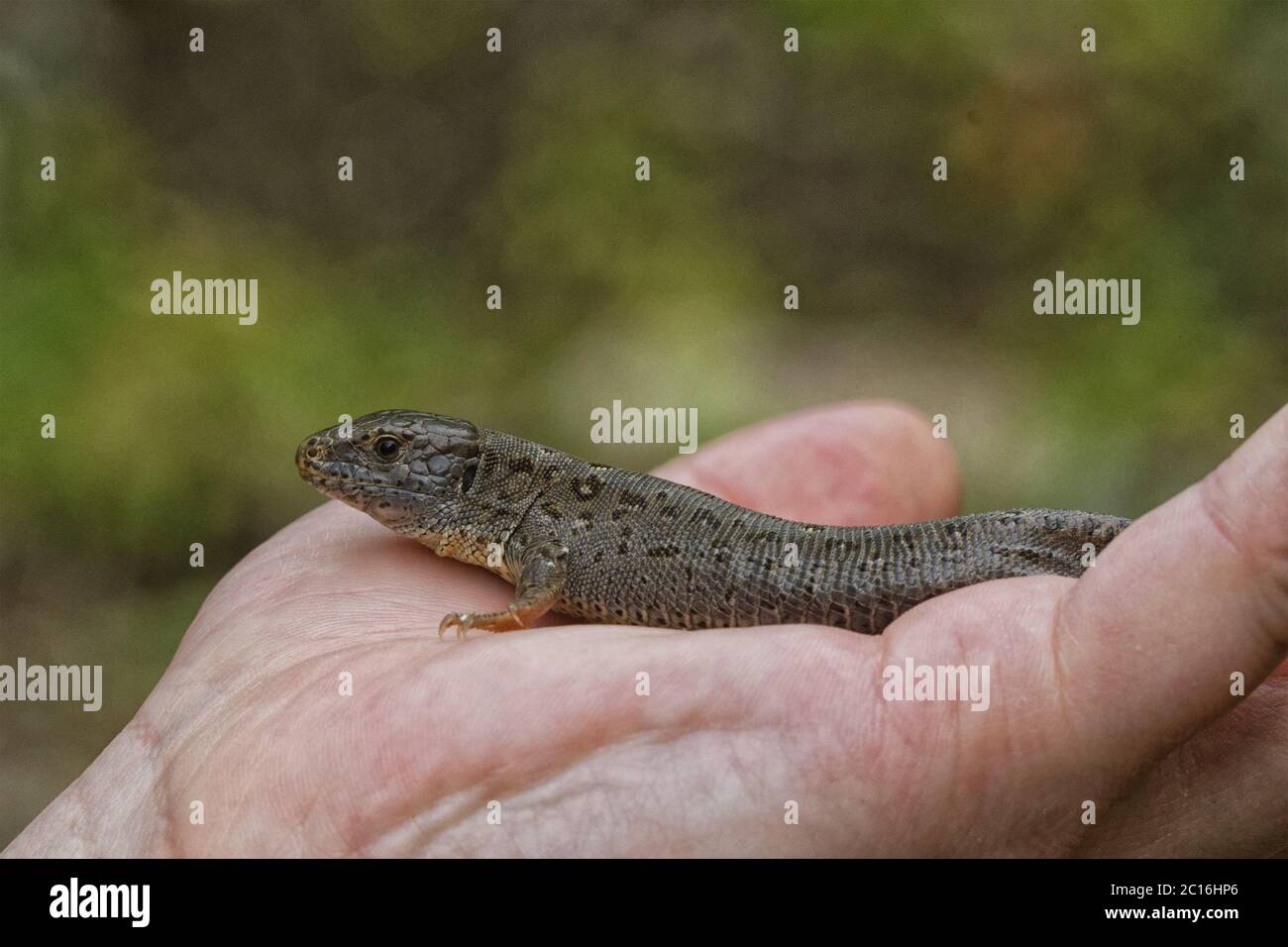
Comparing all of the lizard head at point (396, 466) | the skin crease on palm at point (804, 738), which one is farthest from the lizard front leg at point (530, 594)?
the lizard head at point (396, 466)

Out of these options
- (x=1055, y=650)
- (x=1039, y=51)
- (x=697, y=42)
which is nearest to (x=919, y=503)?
(x=1055, y=650)

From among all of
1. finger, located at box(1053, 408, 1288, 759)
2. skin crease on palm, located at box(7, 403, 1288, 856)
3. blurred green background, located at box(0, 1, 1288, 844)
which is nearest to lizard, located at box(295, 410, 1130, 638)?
skin crease on palm, located at box(7, 403, 1288, 856)

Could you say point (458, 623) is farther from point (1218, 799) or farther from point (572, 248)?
point (572, 248)

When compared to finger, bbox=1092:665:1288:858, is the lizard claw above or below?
above

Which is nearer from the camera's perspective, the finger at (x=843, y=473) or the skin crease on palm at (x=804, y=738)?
the skin crease on palm at (x=804, y=738)

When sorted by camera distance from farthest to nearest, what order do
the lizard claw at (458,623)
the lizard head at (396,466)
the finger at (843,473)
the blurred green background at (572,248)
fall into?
1. the blurred green background at (572,248)
2. the finger at (843,473)
3. the lizard head at (396,466)
4. the lizard claw at (458,623)

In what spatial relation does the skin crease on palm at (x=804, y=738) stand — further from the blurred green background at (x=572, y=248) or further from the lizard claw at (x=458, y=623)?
the blurred green background at (x=572, y=248)

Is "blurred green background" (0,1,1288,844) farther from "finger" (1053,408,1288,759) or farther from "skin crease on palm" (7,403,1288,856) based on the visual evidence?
"finger" (1053,408,1288,759)
